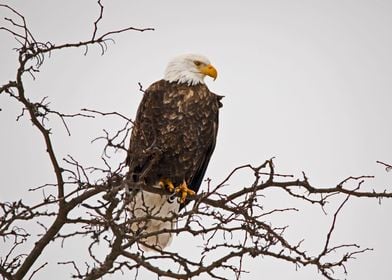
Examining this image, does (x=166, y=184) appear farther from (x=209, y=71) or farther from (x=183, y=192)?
(x=209, y=71)

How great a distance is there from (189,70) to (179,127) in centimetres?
85

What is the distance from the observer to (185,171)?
20.6 ft

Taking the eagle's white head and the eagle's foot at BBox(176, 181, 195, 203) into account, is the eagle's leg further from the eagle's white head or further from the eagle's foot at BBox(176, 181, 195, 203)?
the eagle's white head

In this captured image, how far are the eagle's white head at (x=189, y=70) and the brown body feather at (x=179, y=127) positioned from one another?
0.40 ft

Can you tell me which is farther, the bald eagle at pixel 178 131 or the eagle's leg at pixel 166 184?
the eagle's leg at pixel 166 184

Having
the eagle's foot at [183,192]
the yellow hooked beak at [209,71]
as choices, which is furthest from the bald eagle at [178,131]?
the yellow hooked beak at [209,71]

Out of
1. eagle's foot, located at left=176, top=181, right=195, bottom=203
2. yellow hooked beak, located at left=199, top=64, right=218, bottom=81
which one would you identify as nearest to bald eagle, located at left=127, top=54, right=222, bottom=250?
eagle's foot, located at left=176, top=181, right=195, bottom=203

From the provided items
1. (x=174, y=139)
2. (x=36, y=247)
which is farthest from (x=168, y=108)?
(x=36, y=247)

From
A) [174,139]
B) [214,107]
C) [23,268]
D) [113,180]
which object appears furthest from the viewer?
[214,107]

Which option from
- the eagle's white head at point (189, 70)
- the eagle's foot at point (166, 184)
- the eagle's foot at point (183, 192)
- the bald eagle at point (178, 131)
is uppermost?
the eagle's white head at point (189, 70)

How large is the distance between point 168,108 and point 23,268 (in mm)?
2725

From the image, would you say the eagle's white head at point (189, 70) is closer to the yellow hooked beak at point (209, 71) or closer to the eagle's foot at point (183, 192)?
the yellow hooked beak at point (209, 71)

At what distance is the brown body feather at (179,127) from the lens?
20.1 ft

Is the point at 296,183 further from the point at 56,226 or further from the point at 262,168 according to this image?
the point at 56,226
